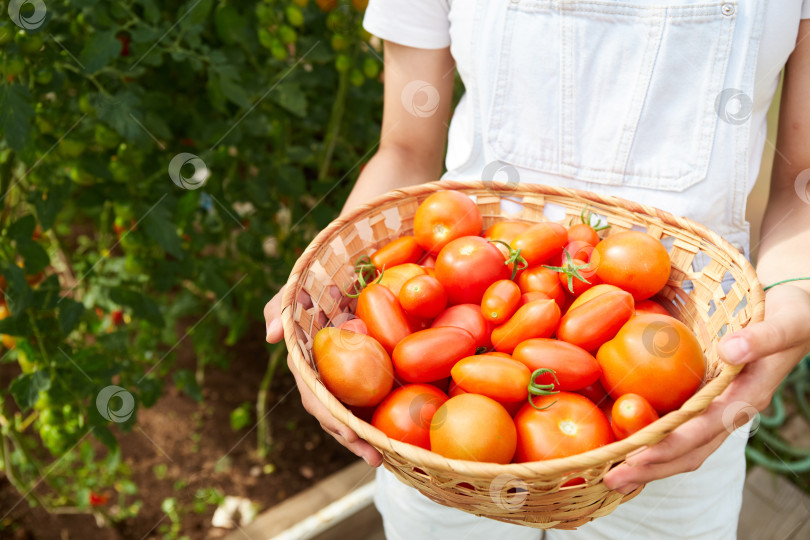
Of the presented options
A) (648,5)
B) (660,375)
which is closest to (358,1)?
(648,5)

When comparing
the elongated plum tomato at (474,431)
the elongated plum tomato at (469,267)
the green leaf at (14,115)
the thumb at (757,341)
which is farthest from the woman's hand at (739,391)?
the green leaf at (14,115)

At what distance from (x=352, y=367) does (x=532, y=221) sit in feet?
1.55

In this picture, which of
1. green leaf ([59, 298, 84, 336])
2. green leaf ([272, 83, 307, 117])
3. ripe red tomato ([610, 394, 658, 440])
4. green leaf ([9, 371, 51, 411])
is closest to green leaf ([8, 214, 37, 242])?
green leaf ([59, 298, 84, 336])

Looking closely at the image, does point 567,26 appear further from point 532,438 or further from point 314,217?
point 314,217

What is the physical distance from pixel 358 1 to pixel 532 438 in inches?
42.5

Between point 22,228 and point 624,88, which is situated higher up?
point 624,88

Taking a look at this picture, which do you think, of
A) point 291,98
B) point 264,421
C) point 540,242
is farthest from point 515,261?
point 264,421

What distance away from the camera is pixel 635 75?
962mm

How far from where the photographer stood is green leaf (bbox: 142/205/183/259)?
1.26 metres

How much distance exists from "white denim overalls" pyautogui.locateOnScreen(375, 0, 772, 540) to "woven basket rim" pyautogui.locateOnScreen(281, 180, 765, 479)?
55 mm

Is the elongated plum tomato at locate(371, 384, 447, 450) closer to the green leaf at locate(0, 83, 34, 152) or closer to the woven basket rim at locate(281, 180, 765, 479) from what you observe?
the woven basket rim at locate(281, 180, 765, 479)

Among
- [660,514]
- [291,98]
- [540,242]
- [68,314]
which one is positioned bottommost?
[660,514]

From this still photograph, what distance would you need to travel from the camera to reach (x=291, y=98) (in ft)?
4.56

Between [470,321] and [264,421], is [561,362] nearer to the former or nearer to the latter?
[470,321]
